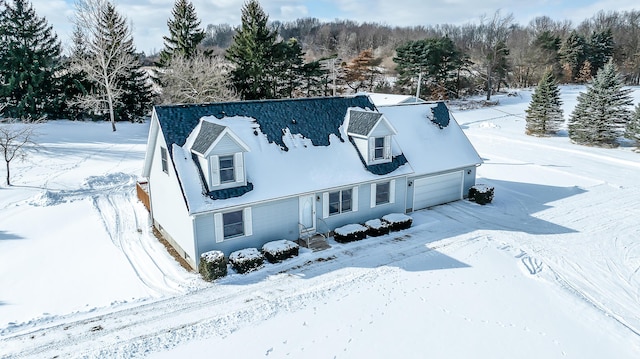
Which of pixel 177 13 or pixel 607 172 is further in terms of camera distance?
pixel 177 13

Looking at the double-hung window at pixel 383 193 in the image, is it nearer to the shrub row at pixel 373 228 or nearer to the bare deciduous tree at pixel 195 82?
the shrub row at pixel 373 228

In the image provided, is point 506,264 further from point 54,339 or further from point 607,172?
point 607,172

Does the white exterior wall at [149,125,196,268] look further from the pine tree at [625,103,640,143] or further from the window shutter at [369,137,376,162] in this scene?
the pine tree at [625,103,640,143]

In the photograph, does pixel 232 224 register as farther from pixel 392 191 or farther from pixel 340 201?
pixel 392 191

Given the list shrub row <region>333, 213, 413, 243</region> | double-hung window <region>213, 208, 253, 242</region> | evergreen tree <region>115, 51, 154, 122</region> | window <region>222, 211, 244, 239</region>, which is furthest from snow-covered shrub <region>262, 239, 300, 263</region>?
evergreen tree <region>115, 51, 154, 122</region>

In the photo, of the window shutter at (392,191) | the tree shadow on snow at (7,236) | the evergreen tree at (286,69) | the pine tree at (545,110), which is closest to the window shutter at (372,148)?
the window shutter at (392,191)

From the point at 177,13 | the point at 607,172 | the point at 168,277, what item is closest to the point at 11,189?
the point at 168,277
